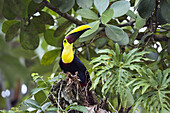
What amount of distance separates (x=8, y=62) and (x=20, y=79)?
0.02 meters

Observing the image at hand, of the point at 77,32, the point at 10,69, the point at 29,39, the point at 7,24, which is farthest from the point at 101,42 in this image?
the point at 10,69

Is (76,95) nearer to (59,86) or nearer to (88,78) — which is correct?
(59,86)

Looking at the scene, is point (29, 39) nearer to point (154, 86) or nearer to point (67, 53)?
point (67, 53)

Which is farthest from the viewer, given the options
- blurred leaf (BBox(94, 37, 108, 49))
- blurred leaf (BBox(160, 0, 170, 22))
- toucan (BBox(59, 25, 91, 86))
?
blurred leaf (BBox(94, 37, 108, 49))

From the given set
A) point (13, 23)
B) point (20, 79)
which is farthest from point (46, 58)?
point (20, 79)

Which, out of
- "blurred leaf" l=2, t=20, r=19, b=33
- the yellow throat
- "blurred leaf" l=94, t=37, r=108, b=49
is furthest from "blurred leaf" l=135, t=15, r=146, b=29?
"blurred leaf" l=2, t=20, r=19, b=33

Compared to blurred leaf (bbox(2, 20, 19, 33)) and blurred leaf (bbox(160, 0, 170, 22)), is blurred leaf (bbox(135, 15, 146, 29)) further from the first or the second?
blurred leaf (bbox(2, 20, 19, 33))

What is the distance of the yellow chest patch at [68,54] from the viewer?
1.31m

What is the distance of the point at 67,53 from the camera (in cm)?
131

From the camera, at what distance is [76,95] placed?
980mm

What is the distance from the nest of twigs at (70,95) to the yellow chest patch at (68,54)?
33 cm

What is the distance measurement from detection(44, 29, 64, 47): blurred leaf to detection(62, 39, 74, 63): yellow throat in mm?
167

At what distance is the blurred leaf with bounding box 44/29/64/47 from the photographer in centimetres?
144

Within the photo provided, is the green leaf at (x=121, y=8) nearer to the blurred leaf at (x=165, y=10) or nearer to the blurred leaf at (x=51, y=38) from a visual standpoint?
the blurred leaf at (x=165, y=10)
